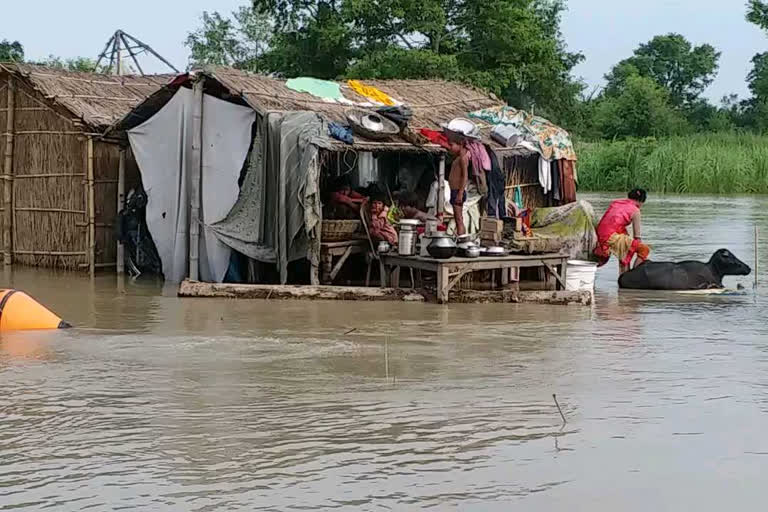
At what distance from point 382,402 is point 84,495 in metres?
2.18

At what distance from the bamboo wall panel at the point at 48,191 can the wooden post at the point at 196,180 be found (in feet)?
6.53

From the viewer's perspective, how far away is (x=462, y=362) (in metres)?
7.98

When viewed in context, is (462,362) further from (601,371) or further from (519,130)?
(519,130)

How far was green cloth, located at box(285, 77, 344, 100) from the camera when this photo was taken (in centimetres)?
Result: 1294

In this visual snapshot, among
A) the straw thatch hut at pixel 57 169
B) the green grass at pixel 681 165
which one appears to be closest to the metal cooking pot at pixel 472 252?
the straw thatch hut at pixel 57 169

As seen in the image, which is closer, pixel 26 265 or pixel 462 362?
pixel 462 362

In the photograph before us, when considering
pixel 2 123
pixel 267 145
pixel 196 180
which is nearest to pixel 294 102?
pixel 267 145

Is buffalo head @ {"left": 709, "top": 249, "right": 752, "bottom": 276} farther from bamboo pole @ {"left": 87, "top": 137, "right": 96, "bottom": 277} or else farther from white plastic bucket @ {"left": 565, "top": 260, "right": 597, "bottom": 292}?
bamboo pole @ {"left": 87, "top": 137, "right": 96, "bottom": 277}

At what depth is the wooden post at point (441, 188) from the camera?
40.1 ft

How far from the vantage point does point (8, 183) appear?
14.0 meters

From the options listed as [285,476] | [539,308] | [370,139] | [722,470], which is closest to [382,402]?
[285,476]

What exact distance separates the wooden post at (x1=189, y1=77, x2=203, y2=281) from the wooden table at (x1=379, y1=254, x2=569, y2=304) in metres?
2.11

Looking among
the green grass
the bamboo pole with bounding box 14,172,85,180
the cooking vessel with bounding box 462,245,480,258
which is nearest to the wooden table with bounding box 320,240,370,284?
the cooking vessel with bounding box 462,245,480,258

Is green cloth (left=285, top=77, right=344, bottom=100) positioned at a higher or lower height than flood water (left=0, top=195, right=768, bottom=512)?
higher
